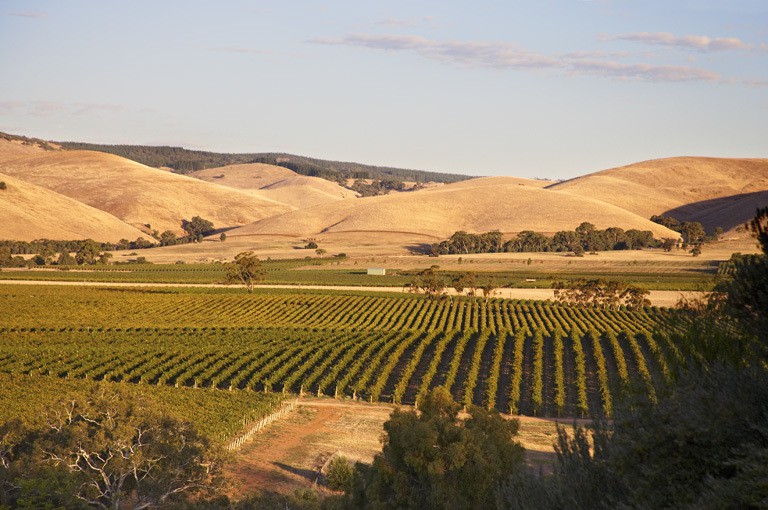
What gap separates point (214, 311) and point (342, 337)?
24.1 meters

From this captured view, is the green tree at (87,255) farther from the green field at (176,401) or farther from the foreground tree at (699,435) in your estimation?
the foreground tree at (699,435)

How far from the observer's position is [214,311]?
8912cm

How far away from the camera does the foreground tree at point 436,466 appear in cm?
2264

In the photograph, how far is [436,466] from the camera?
22.7 metres

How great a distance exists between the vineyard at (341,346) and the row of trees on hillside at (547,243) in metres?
94.8

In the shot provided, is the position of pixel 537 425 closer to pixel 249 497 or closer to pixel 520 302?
pixel 249 497

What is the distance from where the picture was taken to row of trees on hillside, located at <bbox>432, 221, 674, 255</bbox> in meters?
189


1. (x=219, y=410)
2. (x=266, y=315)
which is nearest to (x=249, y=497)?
(x=219, y=410)

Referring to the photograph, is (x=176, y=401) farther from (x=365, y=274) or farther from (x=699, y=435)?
(x=365, y=274)

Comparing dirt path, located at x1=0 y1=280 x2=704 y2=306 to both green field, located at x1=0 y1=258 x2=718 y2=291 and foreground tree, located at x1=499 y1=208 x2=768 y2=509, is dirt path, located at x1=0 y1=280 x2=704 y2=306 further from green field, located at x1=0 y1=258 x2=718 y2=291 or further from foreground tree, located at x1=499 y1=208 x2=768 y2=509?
foreground tree, located at x1=499 y1=208 x2=768 y2=509

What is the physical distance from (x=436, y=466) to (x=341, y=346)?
43174 millimetres

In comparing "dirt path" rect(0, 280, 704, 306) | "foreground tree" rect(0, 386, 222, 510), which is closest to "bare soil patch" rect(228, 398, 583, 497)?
"foreground tree" rect(0, 386, 222, 510)

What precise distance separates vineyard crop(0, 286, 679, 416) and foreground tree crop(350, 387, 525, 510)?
16092 millimetres

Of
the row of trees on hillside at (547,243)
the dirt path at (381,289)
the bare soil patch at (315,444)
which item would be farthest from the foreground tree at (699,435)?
the row of trees on hillside at (547,243)
